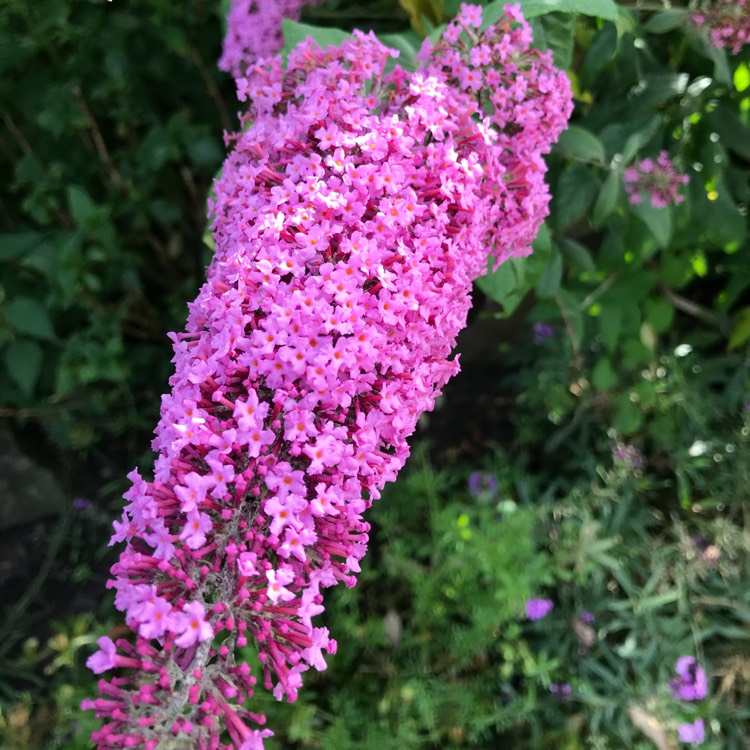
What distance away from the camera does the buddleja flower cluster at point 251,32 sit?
154 cm

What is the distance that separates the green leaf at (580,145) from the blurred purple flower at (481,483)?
3.57 feet

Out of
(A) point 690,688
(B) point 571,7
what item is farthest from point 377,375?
(A) point 690,688

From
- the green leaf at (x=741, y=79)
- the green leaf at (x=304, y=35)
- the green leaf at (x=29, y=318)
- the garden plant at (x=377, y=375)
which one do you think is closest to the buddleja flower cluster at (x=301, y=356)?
the garden plant at (x=377, y=375)

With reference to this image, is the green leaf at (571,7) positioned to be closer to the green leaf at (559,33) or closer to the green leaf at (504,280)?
the green leaf at (559,33)

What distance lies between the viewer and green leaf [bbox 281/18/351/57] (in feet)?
4.12

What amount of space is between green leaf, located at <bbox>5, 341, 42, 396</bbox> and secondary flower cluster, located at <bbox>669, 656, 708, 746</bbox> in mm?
1991

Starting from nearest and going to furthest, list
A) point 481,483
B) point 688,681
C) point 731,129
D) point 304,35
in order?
point 304,35
point 731,129
point 688,681
point 481,483

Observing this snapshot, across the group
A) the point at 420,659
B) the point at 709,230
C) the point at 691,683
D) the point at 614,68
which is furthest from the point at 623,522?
the point at 614,68

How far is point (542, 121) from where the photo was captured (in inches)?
45.3

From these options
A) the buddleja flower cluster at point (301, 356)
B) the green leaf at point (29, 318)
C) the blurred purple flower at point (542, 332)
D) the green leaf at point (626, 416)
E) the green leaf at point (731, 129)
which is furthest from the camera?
the blurred purple flower at point (542, 332)

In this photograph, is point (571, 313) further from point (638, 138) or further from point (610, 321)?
point (638, 138)

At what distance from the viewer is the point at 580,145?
1423mm

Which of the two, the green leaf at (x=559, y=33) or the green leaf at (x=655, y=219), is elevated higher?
the green leaf at (x=559, y=33)

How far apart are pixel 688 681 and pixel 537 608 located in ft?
1.41
